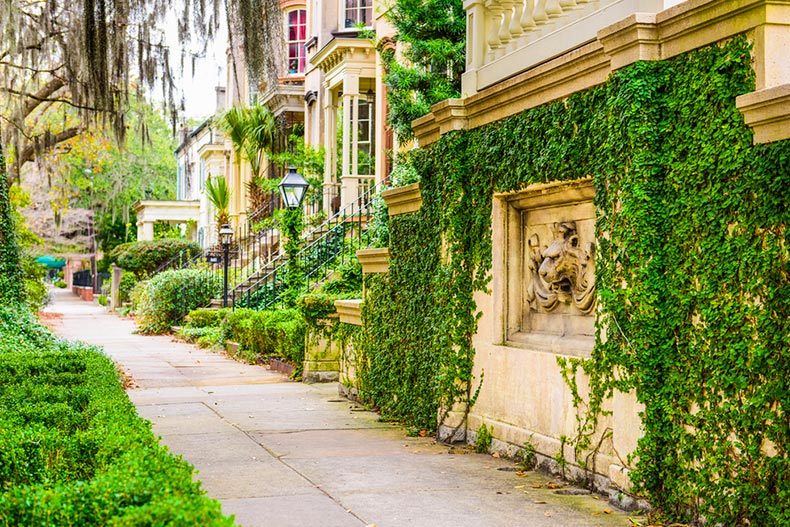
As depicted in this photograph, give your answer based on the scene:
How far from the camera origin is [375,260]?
1123 cm

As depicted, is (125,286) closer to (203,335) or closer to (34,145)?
(203,335)

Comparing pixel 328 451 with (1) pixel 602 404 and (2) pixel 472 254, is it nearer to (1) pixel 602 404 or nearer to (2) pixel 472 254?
(2) pixel 472 254

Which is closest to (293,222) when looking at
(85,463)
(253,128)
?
(85,463)

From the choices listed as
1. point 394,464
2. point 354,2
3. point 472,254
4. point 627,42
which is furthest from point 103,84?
point 354,2

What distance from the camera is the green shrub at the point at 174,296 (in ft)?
91.9

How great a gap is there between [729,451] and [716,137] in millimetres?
1714

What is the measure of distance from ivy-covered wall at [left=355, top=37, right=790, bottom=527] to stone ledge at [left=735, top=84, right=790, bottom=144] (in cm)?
7

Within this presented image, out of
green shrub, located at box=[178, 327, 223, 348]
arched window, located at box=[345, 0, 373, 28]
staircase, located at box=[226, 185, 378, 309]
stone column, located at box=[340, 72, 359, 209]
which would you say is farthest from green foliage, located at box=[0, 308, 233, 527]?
arched window, located at box=[345, 0, 373, 28]

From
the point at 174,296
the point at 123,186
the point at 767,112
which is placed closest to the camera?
the point at 767,112

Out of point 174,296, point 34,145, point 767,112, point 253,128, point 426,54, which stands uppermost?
point 253,128

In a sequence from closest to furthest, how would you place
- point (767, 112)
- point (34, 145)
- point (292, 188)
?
point (767, 112) < point (292, 188) < point (34, 145)

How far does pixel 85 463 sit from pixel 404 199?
222 inches

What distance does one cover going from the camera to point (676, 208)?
6062mm

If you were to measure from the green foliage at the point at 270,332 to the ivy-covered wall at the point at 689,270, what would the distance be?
8.52 m
